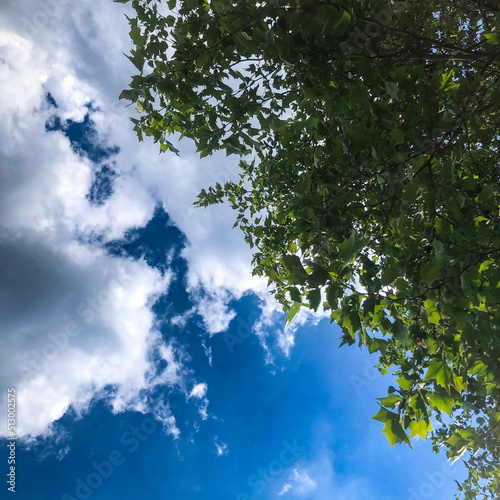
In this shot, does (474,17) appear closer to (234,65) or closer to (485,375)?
(234,65)

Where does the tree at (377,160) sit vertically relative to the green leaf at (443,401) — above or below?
above

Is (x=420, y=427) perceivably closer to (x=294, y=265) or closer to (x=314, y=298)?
(x=314, y=298)

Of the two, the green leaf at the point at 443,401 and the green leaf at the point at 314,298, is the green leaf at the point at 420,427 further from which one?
the green leaf at the point at 314,298

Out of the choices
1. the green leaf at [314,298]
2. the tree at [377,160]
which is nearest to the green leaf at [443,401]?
the tree at [377,160]

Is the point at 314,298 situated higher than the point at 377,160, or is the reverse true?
the point at 377,160

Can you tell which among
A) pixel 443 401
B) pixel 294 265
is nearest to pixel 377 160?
pixel 294 265

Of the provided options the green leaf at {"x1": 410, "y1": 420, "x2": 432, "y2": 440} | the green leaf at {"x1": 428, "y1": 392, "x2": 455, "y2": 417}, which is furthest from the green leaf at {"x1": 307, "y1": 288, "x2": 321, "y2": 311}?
the green leaf at {"x1": 410, "y1": 420, "x2": 432, "y2": 440}

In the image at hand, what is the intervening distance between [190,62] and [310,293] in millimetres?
2682

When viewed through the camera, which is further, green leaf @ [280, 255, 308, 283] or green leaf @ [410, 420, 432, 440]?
green leaf @ [410, 420, 432, 440]

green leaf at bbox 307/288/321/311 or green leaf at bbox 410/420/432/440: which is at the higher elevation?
green leaf at bbox 307/288/321/311

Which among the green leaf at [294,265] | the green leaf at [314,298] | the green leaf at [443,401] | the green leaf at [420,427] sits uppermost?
the green leaf at [294,265]

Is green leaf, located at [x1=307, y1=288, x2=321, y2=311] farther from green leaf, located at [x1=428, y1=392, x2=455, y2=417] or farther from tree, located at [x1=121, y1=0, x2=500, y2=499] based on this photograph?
green leaf, located at [x1=428, y1=392, x2=455, y2=417]

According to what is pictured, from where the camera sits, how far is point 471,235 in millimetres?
2576

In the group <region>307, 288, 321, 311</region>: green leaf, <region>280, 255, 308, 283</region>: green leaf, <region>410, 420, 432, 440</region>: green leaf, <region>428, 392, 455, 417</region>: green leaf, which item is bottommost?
<region>410, 420, 432, 440</region>: green leaf
